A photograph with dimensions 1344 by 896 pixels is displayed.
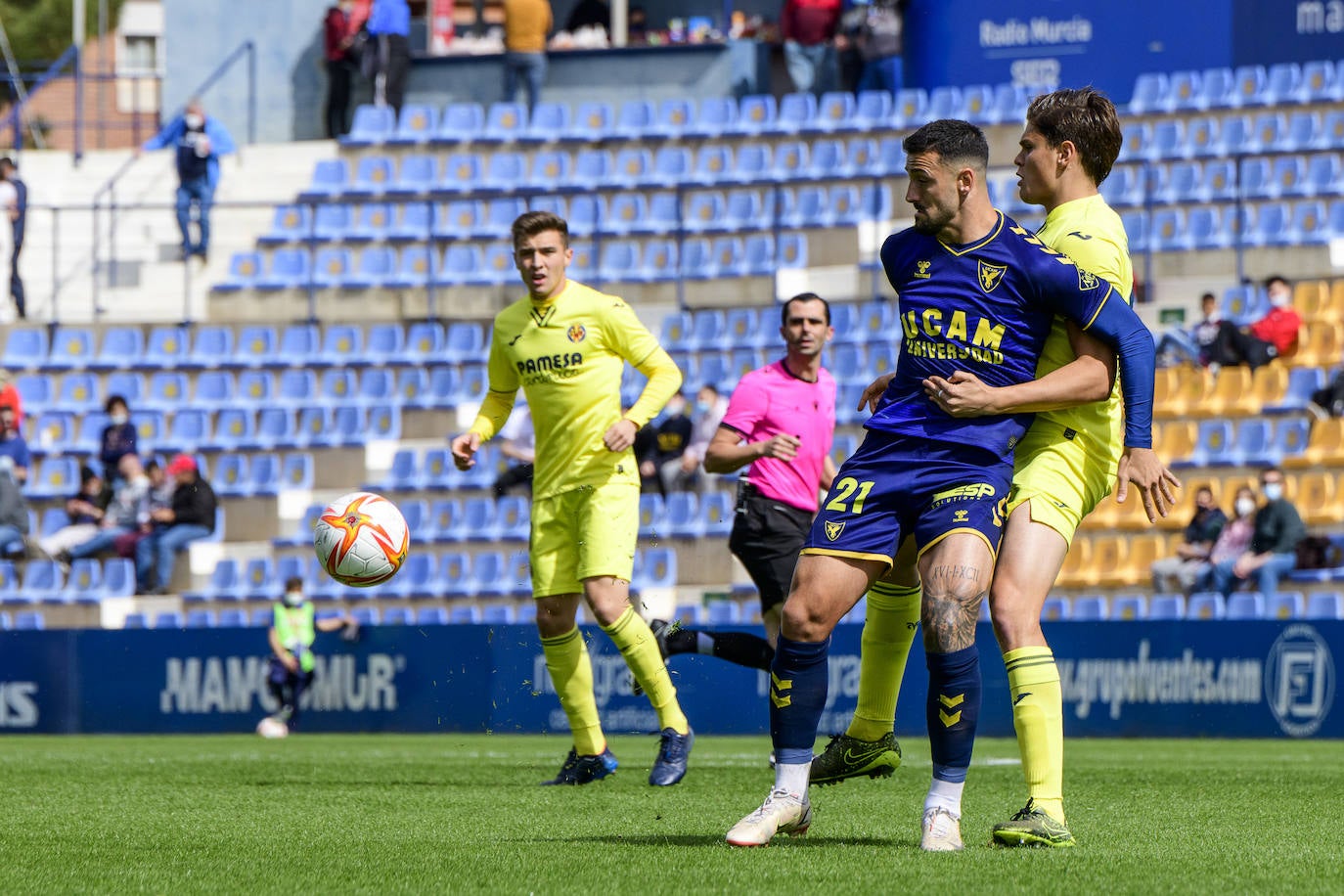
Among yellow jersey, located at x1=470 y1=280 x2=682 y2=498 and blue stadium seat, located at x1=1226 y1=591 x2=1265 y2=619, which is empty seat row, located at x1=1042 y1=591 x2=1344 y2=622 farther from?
yellow jersey, located at x1=470 y1=280 x2=682 y2=498

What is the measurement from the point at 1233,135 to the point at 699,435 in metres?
7.51

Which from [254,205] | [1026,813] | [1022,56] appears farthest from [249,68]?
[1026,813]

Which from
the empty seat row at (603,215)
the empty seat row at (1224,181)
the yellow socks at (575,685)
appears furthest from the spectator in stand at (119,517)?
the yellow socks at (575,685)

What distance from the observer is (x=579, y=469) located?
861cm

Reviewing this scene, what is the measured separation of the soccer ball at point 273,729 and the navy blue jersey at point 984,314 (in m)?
10.9

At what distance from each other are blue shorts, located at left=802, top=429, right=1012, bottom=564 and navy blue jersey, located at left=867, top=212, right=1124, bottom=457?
6cm

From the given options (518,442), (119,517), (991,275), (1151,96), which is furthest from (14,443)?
(991,275)

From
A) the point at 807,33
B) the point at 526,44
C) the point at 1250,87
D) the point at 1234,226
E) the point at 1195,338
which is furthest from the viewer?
the point at 526,44

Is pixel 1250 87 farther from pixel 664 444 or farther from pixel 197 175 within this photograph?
pixel 197 175

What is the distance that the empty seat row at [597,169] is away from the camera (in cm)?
2266

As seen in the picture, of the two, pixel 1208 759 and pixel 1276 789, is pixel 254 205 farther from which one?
pixel 1276 789

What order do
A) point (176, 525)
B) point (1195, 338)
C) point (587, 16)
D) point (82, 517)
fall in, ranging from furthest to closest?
1. point (587, 16)
2. point (82, 517)
3. point (176, 525)
4. point (1195, 338)

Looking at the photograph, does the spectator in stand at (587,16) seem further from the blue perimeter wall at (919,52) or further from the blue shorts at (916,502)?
the blue shorts at (916,502)

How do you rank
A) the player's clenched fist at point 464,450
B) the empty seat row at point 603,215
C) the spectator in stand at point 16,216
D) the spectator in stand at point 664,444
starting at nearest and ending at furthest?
the player's clenched fist at point 464,450 < the spectator in stand at point 664,444 < the spectator in stand at point 16,216 < the empty seat row at point 603,215
